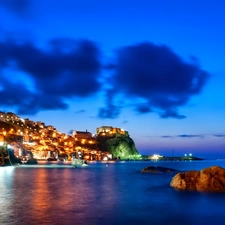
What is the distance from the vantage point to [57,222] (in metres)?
20.5

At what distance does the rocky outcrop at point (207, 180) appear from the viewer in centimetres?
3544

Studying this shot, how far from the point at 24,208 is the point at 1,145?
9251 cm

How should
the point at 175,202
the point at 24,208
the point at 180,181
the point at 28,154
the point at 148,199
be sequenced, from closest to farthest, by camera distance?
1. the point at 24,208
2. the point at 175,202
3. the point at 148,199
4. the point at 180,181
5. the point at 28,154

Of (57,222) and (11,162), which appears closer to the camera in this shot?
(57,222)

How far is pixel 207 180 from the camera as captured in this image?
36281mm

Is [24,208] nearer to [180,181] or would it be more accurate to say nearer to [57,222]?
[57,222]

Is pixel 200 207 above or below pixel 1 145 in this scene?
below

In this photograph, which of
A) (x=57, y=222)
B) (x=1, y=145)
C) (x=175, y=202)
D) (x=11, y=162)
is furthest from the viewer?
(x=11, y=162)

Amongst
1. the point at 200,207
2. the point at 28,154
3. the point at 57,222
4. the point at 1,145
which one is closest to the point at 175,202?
the point at 200,207

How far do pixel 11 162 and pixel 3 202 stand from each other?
98.0m

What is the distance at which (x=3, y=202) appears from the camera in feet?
97.1

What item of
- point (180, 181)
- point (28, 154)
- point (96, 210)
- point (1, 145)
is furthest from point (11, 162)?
point (96, 210)

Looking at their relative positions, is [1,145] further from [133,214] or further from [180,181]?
[133,214]

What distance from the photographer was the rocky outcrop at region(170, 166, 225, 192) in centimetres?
3544
